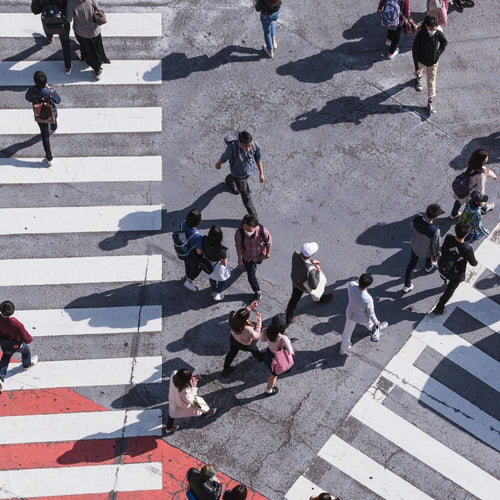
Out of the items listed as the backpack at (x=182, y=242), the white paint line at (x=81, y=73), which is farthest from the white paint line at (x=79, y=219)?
the white paint line at (x=81, y=73)

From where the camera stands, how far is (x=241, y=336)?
11.9 metres

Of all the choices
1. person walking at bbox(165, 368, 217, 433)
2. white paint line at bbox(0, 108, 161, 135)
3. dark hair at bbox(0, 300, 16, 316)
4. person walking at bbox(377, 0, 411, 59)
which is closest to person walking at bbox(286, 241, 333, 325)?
person walking at bbox(165, 368, 217, 433)

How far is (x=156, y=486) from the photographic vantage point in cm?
1185

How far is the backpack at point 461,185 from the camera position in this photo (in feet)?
44.8

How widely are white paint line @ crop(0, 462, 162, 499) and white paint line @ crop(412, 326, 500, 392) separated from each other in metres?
4.97

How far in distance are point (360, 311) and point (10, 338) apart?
→ 17.5 ft

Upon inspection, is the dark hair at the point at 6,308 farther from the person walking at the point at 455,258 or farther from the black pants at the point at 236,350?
the person walking at the point at 455,258

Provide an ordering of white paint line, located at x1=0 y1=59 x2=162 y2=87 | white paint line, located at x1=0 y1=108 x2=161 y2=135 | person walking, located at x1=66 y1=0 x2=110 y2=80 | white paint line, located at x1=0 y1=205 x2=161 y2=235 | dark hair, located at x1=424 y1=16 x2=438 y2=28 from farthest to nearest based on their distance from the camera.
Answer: white paint line, located at x1=0 y1=59 x2=162 y2=87, white paint line, located at x1=0 y1=108 x2=161 y2=135, person walking, located at x1=66 y1=0 x2=110 y2=80, dark hair, located at x1=424 y1=16 x2=438 y2=28, white paint line, located at x1=0 y1=205 x2=161 y2=235

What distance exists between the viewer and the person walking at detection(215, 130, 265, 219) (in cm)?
1320

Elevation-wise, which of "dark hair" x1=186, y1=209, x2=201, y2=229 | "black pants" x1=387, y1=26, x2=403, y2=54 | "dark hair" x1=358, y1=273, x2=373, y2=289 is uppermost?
"black pants" x1=387, y1=26, x2=403, y2=54

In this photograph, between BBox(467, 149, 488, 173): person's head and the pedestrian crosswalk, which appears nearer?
the pedestrian crosswalk

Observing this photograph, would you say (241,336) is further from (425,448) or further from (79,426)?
(425,448)

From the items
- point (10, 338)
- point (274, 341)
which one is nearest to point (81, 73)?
point (10, 338)

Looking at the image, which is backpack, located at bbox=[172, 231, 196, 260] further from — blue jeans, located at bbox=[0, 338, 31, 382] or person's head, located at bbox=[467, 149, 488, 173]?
person's head, located at bbox=[467, 149, 488, 173]
